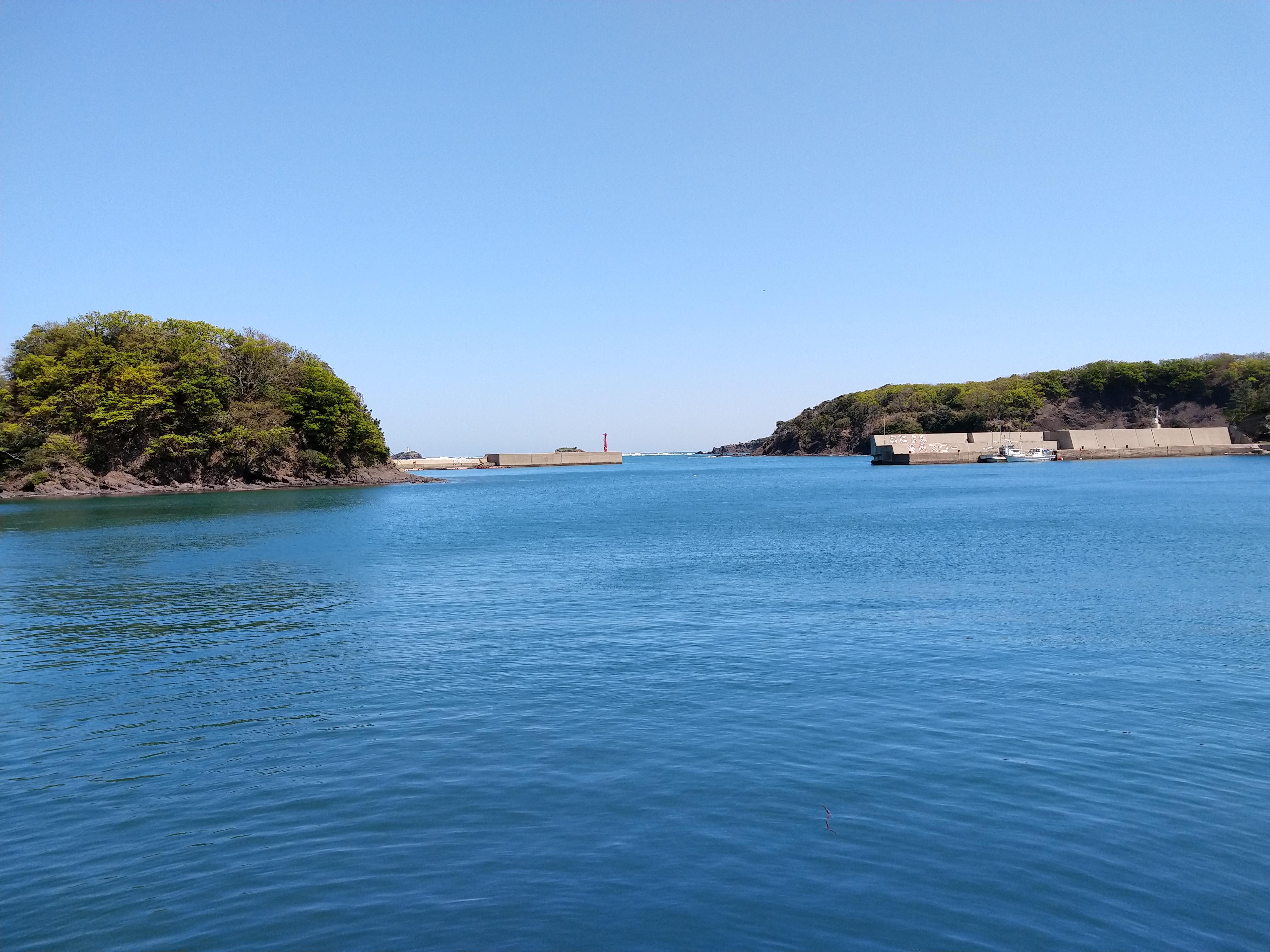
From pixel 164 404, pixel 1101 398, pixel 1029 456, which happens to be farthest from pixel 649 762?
pixel 1101 398

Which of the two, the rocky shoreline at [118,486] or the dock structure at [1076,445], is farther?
the dock structure at [1076,445]

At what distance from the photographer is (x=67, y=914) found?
727 centimetres

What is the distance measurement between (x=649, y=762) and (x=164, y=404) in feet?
330

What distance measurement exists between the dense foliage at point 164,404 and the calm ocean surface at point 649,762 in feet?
245

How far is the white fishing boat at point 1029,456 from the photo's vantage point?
5374 inches

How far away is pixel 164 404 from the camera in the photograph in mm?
94625

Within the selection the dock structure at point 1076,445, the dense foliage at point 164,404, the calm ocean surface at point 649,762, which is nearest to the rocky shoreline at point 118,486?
the dense foliage at point 164,404

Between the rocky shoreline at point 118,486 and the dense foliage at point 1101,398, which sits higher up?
the dense foliage at point 1101,398

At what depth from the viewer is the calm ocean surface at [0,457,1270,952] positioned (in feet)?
23.2

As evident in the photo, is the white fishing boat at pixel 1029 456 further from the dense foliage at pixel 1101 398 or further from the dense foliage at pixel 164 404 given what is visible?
the dense foliage at pixel 164 404

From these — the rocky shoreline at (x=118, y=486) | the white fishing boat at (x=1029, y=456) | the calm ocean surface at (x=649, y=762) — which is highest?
the rocky shoreline at (x=118, y=486)

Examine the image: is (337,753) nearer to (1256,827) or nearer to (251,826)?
(251,826)

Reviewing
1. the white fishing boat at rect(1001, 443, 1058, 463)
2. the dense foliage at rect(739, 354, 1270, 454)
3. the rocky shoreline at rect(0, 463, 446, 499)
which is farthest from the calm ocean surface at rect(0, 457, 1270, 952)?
the dense foliage at rect(739, 354, 1270, 454)

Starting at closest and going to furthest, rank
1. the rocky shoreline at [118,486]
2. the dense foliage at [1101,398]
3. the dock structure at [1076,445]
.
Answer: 1. the rocky shoreline at [118,486]
2. the dock structure at [1076,445]
3. the dense foliage at [1101,398]
